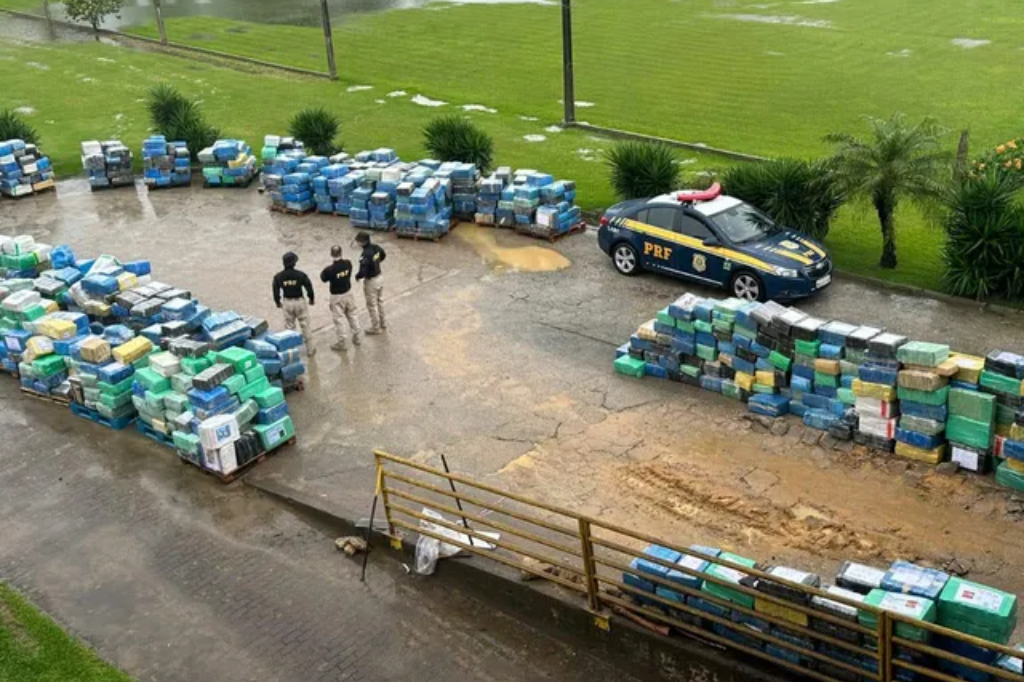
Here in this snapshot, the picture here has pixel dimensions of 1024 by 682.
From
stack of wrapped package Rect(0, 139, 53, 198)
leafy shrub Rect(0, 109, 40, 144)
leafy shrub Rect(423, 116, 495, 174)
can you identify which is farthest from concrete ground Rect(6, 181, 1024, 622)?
leafy shrub Rect(0, 109, 40, 144)

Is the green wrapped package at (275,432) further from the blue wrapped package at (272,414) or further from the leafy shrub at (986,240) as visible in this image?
the leafy shrub at (986,240)

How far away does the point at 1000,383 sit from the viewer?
1247 cm

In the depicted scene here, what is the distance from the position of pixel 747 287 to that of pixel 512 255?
17.1 feet

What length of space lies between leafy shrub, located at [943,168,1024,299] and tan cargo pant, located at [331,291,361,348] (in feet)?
33.1

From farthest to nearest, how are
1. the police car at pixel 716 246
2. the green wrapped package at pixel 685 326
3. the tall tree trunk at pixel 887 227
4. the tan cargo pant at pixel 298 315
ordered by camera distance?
the tall tree trunk at pixel 887 227
the police car at pixel 716 246
the tan cargo pant at pixel 298 315
the green wrapped package at pixel 685 326

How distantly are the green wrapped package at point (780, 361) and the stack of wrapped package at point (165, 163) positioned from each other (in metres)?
18.4

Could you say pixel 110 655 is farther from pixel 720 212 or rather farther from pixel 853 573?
pixel 720 212

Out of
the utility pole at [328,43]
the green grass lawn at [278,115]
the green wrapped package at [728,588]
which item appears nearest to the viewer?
the green wrapped package at [728,588]

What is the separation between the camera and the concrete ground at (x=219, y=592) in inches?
422

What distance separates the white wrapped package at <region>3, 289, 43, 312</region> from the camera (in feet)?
56.5

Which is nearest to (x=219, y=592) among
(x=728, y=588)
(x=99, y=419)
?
(x=99, y=419)

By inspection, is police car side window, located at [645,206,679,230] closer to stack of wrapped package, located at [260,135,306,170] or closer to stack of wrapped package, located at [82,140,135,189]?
stack of wrapped package, located at [260,135,306,170]

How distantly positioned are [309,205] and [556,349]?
993 centimetres

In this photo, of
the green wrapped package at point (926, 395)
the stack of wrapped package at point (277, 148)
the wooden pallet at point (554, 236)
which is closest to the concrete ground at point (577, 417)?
the wooden pallet at point (554, 236)
